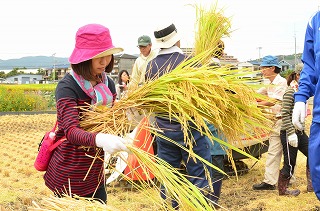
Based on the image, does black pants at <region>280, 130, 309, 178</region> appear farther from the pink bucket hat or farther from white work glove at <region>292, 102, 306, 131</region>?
the pink bucket hat

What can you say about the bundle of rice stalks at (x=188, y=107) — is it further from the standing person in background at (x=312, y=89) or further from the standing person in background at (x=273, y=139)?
the standing person in background at (x=273, y=139)

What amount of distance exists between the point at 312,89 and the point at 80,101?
1.38 meters

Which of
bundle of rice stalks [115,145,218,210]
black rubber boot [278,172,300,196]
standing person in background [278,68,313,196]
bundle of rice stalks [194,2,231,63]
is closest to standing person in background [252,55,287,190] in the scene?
standing person in background [278,68,313,196]

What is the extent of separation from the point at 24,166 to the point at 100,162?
12.4ft

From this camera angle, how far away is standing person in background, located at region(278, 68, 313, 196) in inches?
151

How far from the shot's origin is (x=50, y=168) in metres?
2.21

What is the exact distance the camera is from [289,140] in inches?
154

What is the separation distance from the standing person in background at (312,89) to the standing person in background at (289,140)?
129 centimetres

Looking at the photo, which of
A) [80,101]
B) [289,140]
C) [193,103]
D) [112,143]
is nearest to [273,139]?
[289,140]

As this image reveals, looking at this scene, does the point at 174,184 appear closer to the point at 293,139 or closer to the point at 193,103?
the point at 193,103

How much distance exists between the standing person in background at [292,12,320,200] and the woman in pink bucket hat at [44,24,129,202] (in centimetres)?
113

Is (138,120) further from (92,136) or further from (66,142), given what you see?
(66,142)

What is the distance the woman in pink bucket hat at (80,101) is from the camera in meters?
1.98

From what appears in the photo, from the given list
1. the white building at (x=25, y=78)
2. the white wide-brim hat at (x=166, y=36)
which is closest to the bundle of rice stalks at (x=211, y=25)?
the white wide-brim hat at (x=166, y=36)
